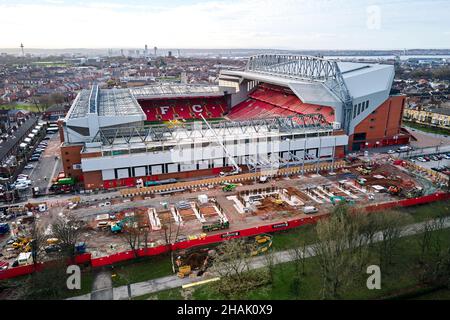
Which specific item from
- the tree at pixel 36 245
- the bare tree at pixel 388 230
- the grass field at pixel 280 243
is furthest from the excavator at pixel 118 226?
the bare tree at pixel 388 230

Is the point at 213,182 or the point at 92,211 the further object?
the point at 213,182

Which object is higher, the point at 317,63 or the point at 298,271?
the point at 317,63

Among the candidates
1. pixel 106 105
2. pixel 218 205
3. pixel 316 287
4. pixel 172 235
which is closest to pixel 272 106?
pixel 106 105

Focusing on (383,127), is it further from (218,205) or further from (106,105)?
(106,105)

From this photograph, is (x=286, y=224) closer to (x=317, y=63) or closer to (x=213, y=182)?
(x=213, y=182)

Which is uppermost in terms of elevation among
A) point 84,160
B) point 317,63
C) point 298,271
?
point 317,63

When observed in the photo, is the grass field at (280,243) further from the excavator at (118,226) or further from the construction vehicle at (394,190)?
the excavator at (118,226)

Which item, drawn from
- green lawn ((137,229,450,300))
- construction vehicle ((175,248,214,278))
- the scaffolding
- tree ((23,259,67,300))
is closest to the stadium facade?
the scaffolding

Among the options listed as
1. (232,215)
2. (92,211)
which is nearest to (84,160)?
(92,211)
